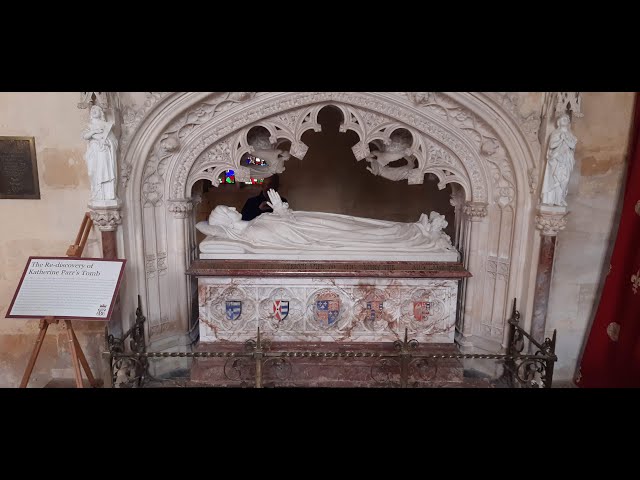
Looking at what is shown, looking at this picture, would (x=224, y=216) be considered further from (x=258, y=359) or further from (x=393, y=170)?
(x=393, y=170)

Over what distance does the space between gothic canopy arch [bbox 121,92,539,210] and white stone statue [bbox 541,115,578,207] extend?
188mm

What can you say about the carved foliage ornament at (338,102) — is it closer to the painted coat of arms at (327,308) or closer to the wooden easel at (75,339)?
the wooden easel at (75,339)

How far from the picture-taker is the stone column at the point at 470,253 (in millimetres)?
3703

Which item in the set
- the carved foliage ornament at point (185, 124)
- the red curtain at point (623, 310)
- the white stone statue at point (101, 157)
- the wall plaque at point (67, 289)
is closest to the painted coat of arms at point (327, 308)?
the wall plaque at point (67, 289)

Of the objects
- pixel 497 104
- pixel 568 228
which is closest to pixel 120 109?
pixel 497 104

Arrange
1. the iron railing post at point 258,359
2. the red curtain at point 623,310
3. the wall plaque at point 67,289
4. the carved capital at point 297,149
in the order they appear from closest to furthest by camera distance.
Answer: the wall plaque at point 67,289, the iron railing post at point 258,359, the red curtain at point 623,310, the carved capital at point 297,149

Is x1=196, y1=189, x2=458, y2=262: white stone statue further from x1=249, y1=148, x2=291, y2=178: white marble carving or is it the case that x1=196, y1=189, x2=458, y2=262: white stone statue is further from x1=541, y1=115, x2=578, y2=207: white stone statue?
x1=541, y1=115, x2=578, y2=207: white stone statue

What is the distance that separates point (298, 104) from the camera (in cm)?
339

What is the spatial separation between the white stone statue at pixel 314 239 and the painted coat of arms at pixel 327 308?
34 centimetres

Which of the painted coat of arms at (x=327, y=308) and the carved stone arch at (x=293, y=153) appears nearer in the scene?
the carved stone arch at (x=293, y=153)

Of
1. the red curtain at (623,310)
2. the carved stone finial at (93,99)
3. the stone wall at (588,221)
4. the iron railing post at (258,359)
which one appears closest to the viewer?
the carved stone finial at (93,99)

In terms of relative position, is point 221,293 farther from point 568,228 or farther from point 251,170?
point 568,228

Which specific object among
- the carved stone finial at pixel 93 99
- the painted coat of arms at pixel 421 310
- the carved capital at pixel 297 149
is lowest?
the painted coat of arms at pixel 421 310

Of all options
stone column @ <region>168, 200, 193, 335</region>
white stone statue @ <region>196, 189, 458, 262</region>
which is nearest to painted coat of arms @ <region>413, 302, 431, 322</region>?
white stone statue @ <region>196, 189, 458, 262</region>
